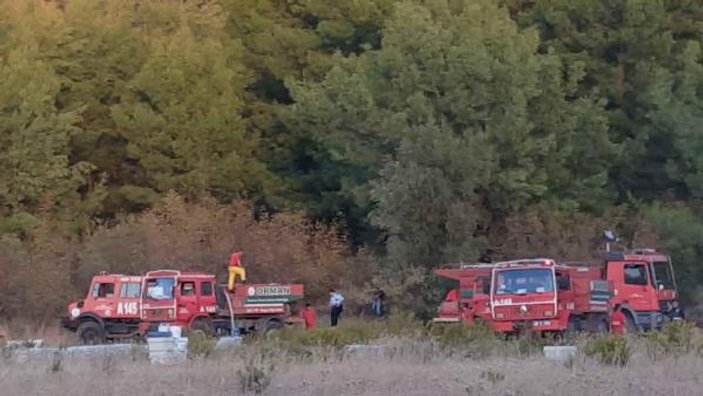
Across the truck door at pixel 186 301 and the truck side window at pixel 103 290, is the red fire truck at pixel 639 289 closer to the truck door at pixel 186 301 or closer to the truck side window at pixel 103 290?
the truck door at pixel 186 301

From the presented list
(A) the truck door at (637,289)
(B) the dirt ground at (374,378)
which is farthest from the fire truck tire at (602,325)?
(B) the dirt ground at (374,378)

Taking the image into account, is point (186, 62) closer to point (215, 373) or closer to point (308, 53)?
point (308, 53)

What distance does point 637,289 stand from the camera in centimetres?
3584

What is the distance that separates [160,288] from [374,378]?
18.7 meters

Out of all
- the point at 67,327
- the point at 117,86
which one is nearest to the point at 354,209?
the point at 117,86

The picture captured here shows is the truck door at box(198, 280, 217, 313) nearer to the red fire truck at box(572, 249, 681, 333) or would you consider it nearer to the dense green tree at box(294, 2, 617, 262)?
the dense green tree at box(294, 2, 617, 262)

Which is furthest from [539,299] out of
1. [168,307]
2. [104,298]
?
[104,298]

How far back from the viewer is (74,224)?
2002 inches

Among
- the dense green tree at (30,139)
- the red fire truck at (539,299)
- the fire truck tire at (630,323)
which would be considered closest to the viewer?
the red fire truck at (539,299)

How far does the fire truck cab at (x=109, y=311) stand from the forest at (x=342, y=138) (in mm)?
6927

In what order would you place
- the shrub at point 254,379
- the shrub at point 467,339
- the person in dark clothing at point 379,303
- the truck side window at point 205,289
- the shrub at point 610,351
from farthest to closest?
the person in dark clothing at point 379,303, the truck side window at point 205,289, the shrub at point 467,339, the shrub at point 610,351, the shrub at point 254,379

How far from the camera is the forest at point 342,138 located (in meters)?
45.1

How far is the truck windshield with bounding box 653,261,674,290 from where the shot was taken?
3641 cm

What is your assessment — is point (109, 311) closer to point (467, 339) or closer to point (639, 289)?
point (467, 339)
